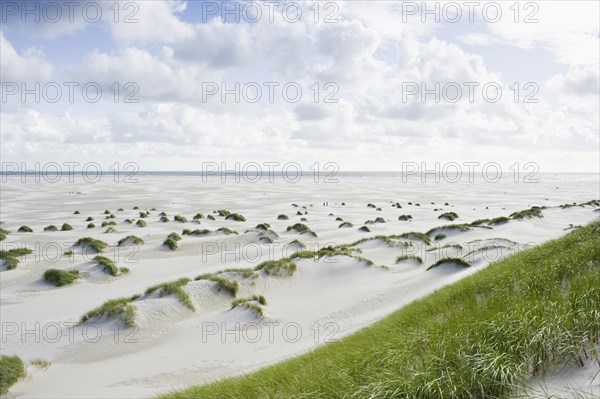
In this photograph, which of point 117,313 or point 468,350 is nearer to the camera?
point 468,350

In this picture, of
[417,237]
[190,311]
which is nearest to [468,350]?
[190,311]

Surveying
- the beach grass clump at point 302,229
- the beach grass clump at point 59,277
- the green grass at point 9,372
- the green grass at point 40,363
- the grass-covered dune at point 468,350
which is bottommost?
the green grass at point 40,363

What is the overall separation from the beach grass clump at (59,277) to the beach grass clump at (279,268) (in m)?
8.62

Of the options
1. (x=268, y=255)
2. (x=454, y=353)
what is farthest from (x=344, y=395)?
(x=268, y=255)

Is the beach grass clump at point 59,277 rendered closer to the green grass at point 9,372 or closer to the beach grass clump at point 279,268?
the beach grass clump at point 279,268

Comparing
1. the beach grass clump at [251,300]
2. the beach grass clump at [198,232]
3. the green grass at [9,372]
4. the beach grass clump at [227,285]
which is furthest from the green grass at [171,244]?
the green grass at [9,372]

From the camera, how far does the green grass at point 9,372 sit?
10.5 m

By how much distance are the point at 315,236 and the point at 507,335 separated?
26806 mm

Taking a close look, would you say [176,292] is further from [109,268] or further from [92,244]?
[92,244]

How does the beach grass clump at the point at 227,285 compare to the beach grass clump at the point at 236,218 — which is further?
the beach grass clump at the point at 236,218

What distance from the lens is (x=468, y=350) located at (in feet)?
20.0

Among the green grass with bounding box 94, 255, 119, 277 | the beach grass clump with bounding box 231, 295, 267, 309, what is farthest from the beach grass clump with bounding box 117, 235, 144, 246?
→ the beach grass clump with bounding box 231, 295, 267, 309

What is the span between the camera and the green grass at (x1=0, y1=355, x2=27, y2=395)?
10.5 m

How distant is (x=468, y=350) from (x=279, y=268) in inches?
551
